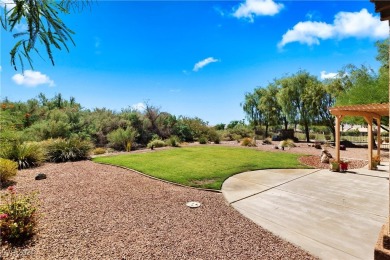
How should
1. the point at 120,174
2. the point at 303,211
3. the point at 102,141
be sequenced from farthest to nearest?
the point at 102,141 < the point at 120,174 < the point at 303,211

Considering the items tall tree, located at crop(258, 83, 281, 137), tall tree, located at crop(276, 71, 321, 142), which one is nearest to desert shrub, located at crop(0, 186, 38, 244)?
tall tree, located at crop(276, 71, 321, 142)

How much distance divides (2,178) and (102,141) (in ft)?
39.5

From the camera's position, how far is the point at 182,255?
11.1 feet

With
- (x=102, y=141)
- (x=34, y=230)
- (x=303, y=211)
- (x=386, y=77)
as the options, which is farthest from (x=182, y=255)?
(x=386, y=77)

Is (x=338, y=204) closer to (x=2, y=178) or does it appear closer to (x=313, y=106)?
(x=2, y=178)

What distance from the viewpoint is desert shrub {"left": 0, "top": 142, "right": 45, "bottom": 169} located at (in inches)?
334

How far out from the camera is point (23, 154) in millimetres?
8789

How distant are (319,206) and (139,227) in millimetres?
4358

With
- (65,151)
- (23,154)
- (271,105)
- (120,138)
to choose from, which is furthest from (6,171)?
(271,105)

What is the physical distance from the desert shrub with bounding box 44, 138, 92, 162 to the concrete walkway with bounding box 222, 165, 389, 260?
7.84 meters

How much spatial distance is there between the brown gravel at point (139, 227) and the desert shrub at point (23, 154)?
95.7 inches

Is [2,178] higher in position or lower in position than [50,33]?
lower

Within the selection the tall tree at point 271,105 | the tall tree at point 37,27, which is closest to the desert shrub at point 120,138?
the tall tree at point 37,27

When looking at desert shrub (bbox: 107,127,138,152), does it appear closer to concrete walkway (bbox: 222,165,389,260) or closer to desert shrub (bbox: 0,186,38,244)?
concrete walkway (bbox: 222,165,389,260)
